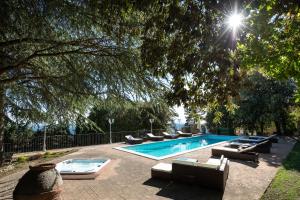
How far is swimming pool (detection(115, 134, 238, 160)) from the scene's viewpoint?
583 inches

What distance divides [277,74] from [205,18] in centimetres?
341

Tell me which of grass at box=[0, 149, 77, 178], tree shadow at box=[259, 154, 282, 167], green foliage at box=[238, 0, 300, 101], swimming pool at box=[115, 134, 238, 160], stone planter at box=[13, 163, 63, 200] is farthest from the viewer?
swimming pool at box=[115, 134, 238, 160]

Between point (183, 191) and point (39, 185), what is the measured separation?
3736 millimetres

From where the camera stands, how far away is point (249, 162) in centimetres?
964

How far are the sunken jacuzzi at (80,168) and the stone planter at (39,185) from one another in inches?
97.1

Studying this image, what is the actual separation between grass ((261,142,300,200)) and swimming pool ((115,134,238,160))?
5.35 m

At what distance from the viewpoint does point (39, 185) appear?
4.77m

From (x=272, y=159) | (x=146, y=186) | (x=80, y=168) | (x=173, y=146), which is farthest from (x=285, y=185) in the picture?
(x=173, y=146)

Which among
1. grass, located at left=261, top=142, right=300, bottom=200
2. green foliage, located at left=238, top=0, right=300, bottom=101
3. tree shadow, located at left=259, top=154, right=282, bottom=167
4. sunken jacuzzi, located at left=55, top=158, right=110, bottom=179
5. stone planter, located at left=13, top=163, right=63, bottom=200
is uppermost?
green foliage, located at left=238, top=0, right=300, bottom=101

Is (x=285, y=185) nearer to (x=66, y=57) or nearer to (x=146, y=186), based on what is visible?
(x=146, y=186)

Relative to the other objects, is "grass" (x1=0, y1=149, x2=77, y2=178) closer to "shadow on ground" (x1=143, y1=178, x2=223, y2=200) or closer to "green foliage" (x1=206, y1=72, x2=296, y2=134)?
"shadow on ground" (x1=143, y1=178, x2=223, y2=200)

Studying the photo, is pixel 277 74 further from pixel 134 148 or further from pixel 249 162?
pixel 134 148

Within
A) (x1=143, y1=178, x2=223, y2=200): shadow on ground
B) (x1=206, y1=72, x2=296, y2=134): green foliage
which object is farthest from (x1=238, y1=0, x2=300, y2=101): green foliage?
(x1=206, y1=72, x2=296, y2=134): green foliage

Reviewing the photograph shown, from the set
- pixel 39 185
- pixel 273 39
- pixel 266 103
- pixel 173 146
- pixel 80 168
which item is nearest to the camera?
pixel 39 185
